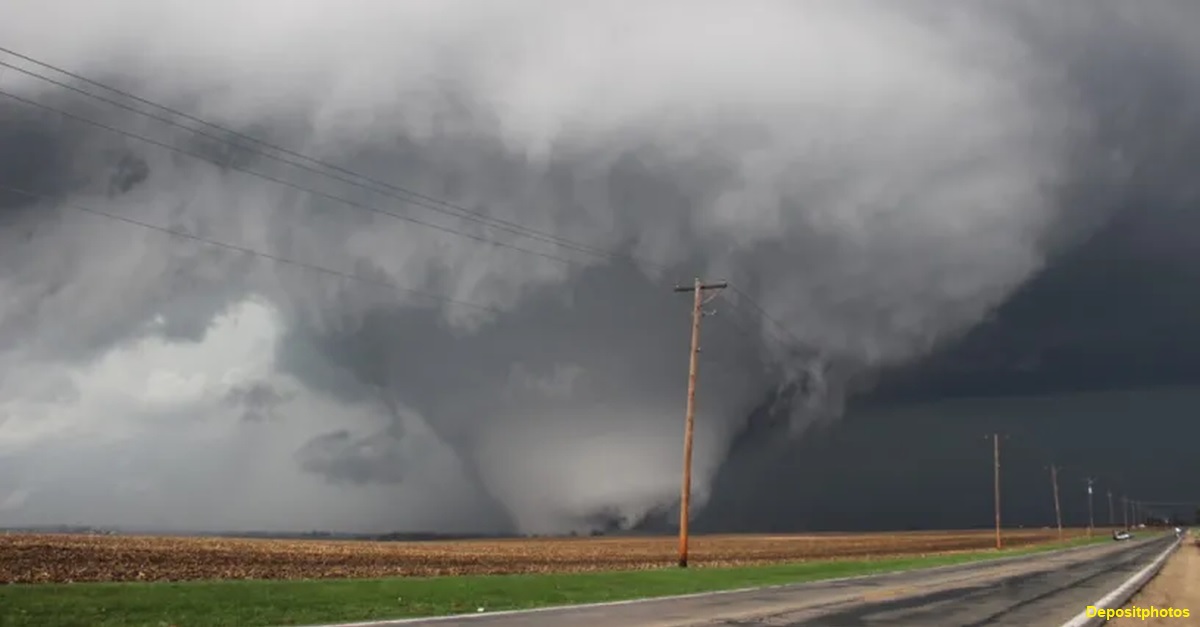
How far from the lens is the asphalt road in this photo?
881 inches

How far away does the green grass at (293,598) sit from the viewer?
20.6 m

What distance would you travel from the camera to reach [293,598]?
2558cm

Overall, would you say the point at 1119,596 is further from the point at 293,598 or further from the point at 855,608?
the point at 293,598

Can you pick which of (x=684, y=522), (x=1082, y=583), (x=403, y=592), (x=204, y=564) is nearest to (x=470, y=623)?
(x=403, y=592)

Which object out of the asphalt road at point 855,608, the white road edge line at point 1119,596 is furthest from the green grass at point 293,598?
the white road edge line at point 1119,596

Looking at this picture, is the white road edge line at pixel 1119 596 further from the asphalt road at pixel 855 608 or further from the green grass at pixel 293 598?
the green grass at pixel 293 598

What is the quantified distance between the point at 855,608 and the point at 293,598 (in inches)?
613

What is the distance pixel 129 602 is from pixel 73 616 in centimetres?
251

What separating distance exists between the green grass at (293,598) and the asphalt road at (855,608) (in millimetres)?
2525

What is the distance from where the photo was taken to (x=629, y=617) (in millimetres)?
23406

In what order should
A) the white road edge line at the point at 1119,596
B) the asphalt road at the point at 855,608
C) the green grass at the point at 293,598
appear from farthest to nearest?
1. the white road edge line at the point at 1119,596
2. the asphalt road at the point at 855,608
3. the green grass at the point at 293,598

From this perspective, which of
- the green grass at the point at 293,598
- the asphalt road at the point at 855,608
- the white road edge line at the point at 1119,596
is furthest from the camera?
the white road edge line at the point at 1119,596

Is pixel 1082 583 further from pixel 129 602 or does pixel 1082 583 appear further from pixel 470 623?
pixel 129 602

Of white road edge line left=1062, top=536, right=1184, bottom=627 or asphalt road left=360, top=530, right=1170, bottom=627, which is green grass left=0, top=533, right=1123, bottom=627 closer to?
asphalt road left=360, top=530, right=1170, bottom=627
